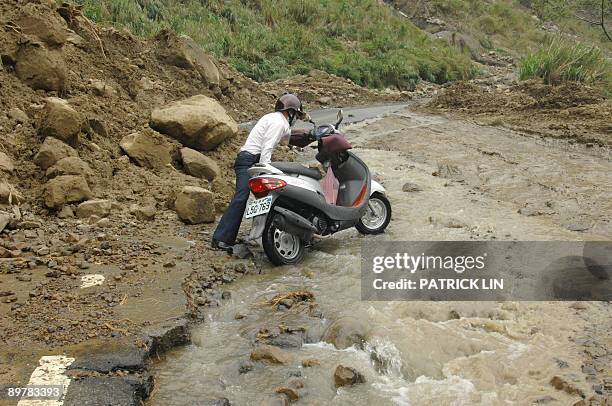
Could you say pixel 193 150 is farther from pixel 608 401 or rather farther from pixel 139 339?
pixel 608 401

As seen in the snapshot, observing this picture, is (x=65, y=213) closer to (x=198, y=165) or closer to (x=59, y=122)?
(x=59, y=122)

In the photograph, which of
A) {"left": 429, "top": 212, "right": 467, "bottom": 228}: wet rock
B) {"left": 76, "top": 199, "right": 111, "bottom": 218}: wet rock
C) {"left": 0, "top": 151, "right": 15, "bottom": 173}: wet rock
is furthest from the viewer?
{"left": 429, "top": 212, "right": 467, "bottom": 228}: wet rock

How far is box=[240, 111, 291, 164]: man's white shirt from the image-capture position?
21.0 ft

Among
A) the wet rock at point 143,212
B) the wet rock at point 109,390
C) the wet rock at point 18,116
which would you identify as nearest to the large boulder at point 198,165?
the wet rock at point 143,212

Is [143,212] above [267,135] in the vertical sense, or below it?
below

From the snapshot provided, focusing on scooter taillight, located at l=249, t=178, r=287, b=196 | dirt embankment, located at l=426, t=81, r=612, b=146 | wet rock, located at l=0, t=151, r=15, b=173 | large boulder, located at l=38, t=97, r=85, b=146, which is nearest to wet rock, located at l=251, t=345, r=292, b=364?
scooter taillight, located at l=249, t=178, r=287, b=196

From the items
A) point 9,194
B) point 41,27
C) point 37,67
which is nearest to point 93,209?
point 9,194

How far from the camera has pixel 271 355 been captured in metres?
4.34

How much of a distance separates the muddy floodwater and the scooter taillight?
0.83m

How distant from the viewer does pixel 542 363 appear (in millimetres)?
4227

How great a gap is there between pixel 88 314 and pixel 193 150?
4576 mm

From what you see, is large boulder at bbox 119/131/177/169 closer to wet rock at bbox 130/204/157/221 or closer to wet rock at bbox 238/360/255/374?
A: wet rock at bbox 130/204/157/221

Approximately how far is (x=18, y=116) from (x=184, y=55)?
19.1ft

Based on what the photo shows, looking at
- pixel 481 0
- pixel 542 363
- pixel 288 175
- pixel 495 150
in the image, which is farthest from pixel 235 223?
pixel 481 0
